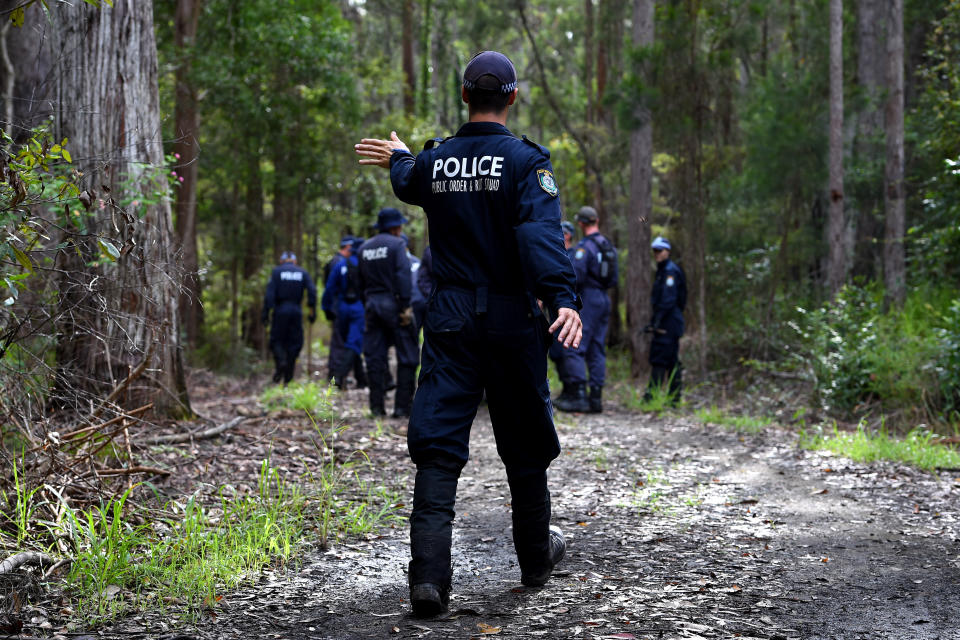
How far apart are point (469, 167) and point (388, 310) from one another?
6.18 m

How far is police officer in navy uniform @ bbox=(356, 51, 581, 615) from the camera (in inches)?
140

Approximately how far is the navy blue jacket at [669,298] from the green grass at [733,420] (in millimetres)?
1219

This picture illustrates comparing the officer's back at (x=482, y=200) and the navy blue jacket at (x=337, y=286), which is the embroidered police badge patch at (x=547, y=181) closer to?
the officer's back at (x=482, y=200)

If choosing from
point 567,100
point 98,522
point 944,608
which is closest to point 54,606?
point 98,522

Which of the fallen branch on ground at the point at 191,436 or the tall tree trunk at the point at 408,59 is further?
the tall tree trunk at the point at 408,59

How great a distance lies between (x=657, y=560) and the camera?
4.44m

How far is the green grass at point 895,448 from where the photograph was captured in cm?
703

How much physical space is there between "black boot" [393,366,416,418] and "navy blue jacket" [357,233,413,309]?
2.42 feet

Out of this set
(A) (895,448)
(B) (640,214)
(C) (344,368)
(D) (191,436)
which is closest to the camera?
(D) (191,436)

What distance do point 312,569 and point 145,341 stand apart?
292 cm

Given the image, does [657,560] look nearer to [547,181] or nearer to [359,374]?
[547,181]

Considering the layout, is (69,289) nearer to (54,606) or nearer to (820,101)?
(54,606)

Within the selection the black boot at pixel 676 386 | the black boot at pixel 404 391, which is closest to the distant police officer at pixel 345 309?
the black boot at pixel 404 391

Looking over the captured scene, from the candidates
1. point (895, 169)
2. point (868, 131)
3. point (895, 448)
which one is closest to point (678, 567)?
point (895, 448)
